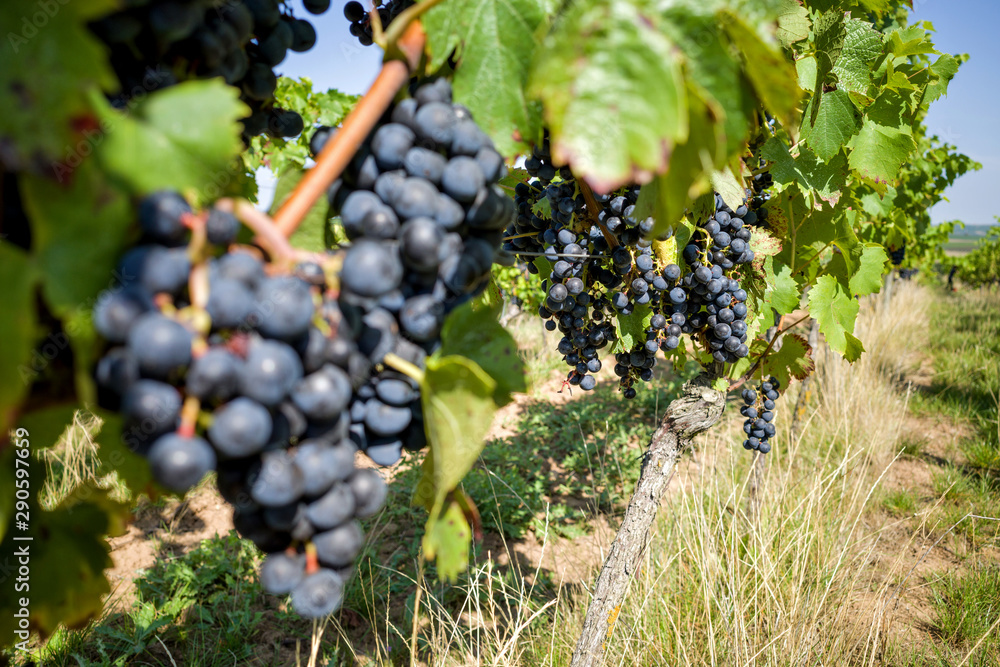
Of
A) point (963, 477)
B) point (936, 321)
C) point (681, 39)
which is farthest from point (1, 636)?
point (936, 321)

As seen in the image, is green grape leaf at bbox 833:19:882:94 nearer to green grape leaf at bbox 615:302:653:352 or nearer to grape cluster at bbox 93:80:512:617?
green grape leaf at bbox 615:302:653:352

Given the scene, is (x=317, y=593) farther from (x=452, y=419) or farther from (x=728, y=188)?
(x=728, y=188)

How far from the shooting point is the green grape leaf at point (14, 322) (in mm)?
468

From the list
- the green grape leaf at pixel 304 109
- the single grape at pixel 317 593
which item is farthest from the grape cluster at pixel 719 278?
the green grape leaf at pixel 304 109

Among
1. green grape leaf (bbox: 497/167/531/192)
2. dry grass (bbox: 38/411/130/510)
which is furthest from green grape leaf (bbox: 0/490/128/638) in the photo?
dry grass (bbox: 38/411/130/510)

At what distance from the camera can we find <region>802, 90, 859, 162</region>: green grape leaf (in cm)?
197

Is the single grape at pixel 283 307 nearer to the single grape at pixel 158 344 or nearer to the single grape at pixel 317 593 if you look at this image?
the single grape at pixel 158 344

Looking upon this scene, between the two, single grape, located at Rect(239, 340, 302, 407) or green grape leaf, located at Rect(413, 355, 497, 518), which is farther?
green grape leaf, located at Rect(413, 355, 497, 518)

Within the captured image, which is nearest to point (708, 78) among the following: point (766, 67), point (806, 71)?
point (766, 67)

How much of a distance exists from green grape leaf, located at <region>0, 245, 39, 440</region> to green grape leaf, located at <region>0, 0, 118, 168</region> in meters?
0.09

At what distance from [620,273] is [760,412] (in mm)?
1633

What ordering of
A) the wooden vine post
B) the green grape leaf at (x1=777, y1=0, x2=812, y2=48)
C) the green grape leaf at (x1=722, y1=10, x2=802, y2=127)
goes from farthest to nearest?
the wooden vine post, the green grape leaf at (x1=777, y1=0, x2=812, y2=48), the green grape leaf at (x1=722, y1=10, x2=802, y2=127)

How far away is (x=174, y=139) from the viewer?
0.53 metres

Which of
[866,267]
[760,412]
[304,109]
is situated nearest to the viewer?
[866,267]
